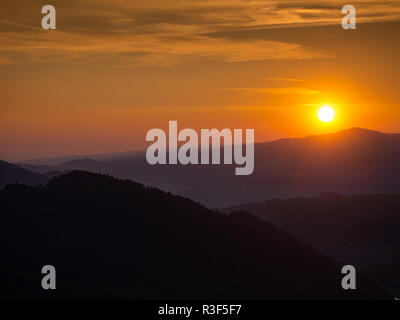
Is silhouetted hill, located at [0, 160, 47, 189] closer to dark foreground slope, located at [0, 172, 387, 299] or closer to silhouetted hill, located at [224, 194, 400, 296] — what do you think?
silhouetted hill, located at [224, 194, 400, 296]

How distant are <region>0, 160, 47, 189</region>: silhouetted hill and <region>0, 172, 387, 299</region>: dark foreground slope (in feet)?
323

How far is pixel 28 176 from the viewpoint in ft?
497

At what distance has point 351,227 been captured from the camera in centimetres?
8350

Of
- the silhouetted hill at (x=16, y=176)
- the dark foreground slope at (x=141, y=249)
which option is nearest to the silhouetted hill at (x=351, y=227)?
the dark foreground slope at (x=141, y=249)

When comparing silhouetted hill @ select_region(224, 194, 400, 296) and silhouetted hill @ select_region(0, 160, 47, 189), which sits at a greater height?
silhouetted hill @ select_region(0, 160, 47, 189)

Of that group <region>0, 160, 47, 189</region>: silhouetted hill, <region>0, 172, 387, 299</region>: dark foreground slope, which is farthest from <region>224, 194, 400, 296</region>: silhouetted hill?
<region>0, 160, 47, 189</region>: silhouetted hill

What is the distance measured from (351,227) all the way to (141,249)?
156 ft

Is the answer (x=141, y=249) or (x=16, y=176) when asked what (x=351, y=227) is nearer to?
(x=141, y=249)

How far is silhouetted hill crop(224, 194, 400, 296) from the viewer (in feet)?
234

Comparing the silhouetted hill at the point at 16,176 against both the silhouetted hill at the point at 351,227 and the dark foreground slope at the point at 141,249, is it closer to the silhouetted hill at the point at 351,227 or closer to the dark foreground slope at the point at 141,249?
the silhouetted hill at the point at 351,227

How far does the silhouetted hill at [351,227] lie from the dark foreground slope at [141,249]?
59.9 ft

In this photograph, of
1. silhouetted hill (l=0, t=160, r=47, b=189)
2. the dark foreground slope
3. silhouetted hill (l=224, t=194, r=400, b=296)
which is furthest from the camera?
silhouetted hill (l=0, t=160, r=47, b=189)

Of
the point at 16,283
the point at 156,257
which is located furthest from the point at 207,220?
the point at 16,283

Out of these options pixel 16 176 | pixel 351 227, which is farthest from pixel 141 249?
pixel 16 176
